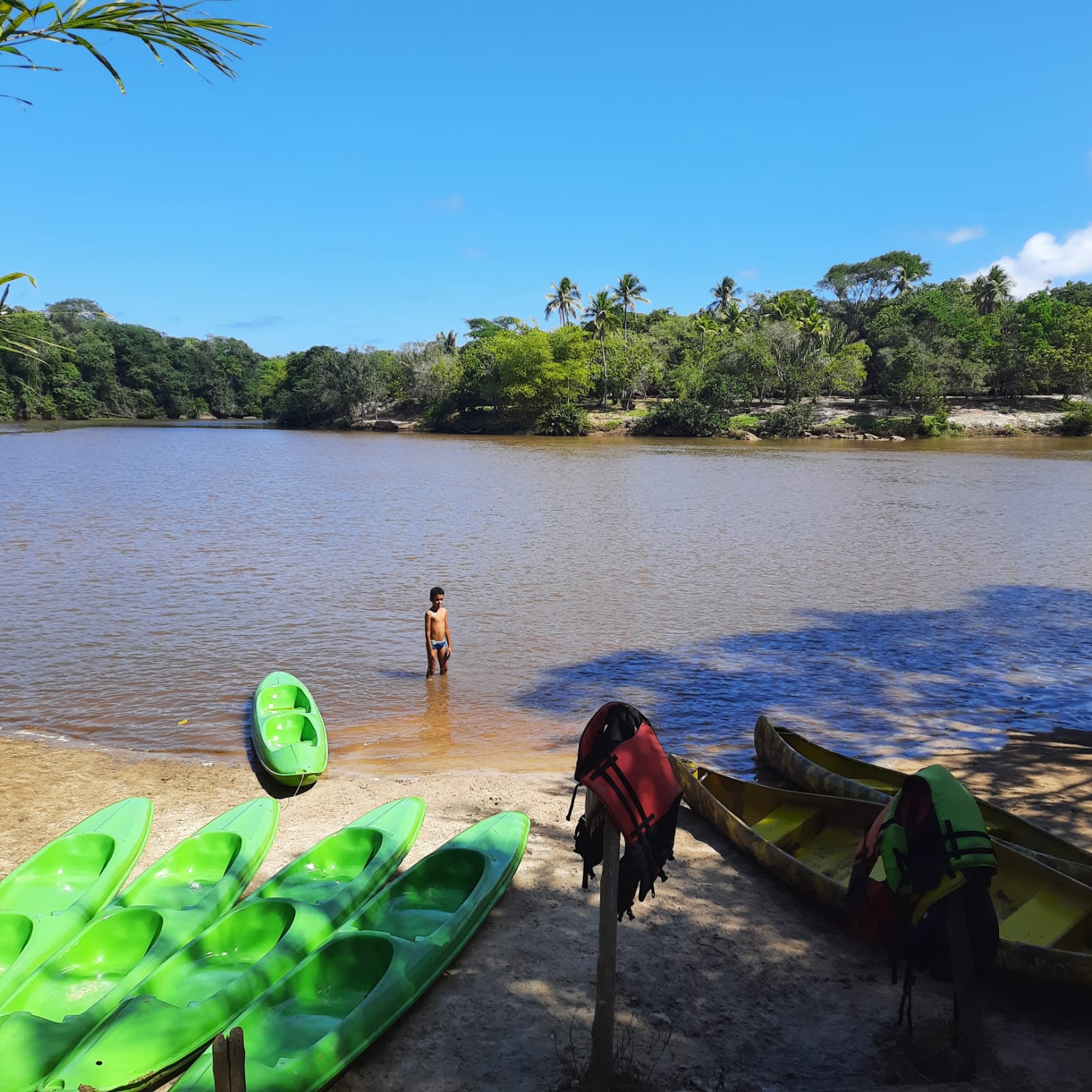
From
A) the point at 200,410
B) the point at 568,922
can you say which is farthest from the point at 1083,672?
the point at 200,410

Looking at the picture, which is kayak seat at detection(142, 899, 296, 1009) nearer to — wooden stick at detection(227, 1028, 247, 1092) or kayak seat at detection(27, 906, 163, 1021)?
kayak seat at detection(27, 906, 163, 1021)

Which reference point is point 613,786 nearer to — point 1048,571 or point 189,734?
point 189,734

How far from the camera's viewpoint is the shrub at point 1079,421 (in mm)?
57250

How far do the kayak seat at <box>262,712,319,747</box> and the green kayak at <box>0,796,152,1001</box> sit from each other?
6.43 ft

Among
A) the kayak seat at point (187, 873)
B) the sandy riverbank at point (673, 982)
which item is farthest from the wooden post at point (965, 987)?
the kayak seat at point (187, 873)

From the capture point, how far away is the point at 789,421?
6194 cm

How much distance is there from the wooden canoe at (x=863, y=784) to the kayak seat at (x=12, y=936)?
17.8ft

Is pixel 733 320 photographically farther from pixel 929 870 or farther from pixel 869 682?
pixel 929 870

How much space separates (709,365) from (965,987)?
2640 inches

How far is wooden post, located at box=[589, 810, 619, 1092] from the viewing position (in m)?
3.59

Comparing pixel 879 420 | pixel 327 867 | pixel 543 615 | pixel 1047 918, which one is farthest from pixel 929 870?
pixel 879 420

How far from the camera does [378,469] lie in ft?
139

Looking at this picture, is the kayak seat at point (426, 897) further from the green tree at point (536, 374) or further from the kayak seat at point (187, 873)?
the green tree at point (536, 374)

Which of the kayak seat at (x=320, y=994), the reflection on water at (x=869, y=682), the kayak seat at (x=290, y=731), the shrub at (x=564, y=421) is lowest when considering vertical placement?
the reflection on water at (x=869, y=682)
